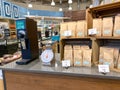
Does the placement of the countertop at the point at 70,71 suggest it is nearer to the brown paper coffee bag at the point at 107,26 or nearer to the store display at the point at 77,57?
the store display at the point at 77,57

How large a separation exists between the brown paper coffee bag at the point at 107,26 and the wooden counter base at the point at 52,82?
53 centimetres

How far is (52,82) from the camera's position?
5.25 ft

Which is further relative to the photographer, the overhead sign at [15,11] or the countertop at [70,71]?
the overhead sign at [15,11]

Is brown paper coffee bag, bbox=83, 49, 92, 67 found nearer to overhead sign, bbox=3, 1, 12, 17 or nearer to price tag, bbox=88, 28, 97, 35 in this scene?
price tag, bbox=88, 28, 97, 35

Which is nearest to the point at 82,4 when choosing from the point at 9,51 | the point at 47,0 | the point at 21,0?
the point at 47,0

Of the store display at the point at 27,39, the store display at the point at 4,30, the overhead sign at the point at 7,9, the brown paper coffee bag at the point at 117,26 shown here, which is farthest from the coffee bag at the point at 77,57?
the overhead sign at the point at 7,9

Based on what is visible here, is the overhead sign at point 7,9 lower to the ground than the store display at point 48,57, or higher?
higher

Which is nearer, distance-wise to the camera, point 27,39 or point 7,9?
point 27,39

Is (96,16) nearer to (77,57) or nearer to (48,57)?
(77,57)

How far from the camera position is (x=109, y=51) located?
4.97 ft

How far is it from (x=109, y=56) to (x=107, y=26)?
0.34 metres

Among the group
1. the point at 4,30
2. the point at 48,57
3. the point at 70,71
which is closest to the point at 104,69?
the point at 70,71

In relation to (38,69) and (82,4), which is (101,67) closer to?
(38,69)

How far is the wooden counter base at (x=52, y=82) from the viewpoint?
1393 millimetres
